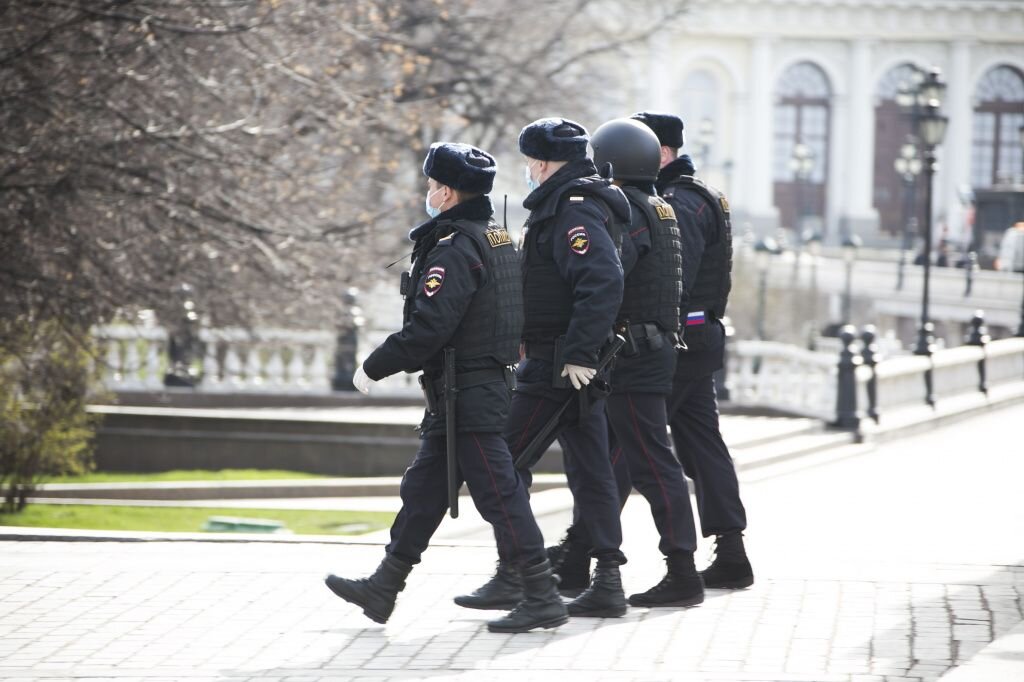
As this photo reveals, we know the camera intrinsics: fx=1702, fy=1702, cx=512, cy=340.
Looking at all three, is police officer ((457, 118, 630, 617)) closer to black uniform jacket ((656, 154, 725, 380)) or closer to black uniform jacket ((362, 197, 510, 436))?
black uniform jacket ((362, 197, 510, 436))

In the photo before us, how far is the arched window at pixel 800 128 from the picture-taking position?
92.3 meters

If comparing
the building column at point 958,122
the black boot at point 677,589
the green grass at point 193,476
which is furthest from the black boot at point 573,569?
the building column at point 958,122

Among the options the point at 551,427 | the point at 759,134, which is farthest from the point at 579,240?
the point at 759,134

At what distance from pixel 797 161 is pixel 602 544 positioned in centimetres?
5553

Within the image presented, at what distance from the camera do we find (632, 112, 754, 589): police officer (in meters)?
7.36

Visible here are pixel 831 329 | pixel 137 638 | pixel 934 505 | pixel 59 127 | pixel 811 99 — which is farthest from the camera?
pixel 811 99

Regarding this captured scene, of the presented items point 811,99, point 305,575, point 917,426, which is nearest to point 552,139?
point 305,575

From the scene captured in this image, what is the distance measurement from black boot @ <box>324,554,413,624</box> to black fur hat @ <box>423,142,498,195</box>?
4.85 ft

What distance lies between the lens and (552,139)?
6.71 meters

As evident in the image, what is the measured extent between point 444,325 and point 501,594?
119 centimetres

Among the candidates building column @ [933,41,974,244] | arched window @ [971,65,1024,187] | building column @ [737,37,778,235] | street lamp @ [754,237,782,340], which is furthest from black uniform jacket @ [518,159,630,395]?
arched window @ [971,65,1024,187]

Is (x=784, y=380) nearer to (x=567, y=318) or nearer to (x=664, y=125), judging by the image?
(x=664, y=125)

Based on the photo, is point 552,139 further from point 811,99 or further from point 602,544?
point 811,99

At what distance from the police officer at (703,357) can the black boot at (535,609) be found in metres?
1.04
